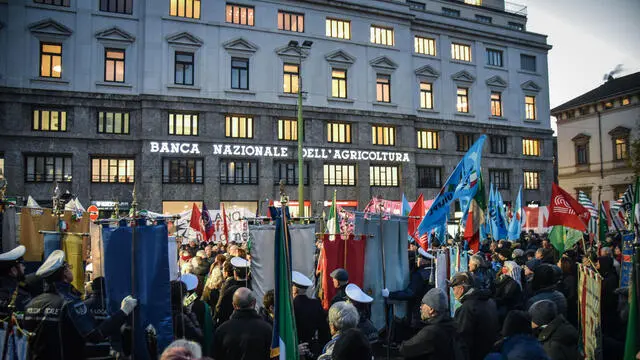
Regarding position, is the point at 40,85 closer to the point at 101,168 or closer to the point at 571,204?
the point at 101,168

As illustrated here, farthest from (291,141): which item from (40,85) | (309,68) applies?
(40,85)

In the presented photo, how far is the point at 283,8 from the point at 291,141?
30.2 ft

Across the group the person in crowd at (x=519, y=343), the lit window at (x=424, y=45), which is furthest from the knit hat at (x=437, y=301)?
the lit window at (x=424, y=45)

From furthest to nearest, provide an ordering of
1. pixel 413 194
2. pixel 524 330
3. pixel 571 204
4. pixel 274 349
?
pixel 413 194 → pixel 571 204 → pixel 274 349 → pixel 524 330

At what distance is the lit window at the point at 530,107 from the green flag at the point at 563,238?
31594 millimetres

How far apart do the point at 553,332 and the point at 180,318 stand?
4.40 meters

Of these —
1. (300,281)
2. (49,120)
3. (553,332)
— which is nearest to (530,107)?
(49,120)

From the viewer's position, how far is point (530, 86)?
154 feet

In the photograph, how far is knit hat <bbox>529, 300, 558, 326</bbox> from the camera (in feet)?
19.2

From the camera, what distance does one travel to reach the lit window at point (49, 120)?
3122 centimetres

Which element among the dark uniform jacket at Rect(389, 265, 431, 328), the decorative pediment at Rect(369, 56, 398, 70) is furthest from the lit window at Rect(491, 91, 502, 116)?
the dark uniform jacket at Rect(389, 265, 431, 328)

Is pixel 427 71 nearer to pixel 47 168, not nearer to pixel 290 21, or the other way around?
pixel 290 21

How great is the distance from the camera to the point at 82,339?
581cm

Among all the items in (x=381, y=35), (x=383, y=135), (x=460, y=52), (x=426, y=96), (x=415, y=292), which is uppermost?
(x=381, y=35)
